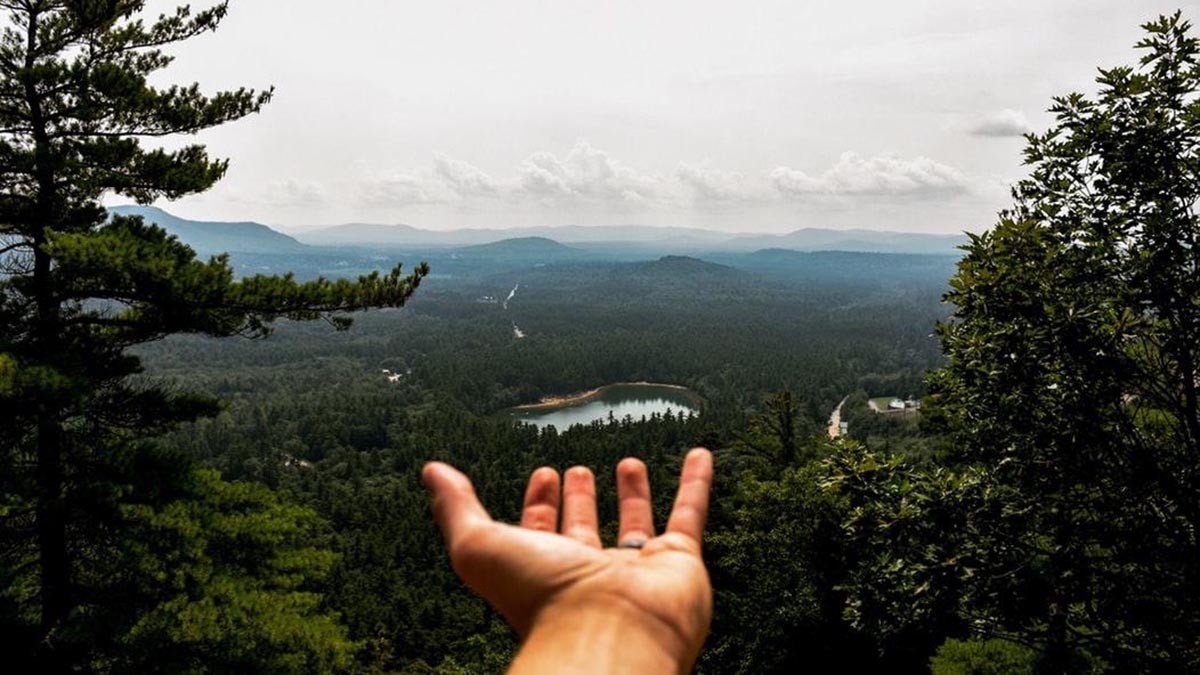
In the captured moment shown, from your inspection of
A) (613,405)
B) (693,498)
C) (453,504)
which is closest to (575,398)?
(613,405)

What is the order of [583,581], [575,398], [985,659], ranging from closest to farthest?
[583,581]
[985,659]
[575,398]

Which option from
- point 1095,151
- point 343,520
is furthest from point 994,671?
point 343,520

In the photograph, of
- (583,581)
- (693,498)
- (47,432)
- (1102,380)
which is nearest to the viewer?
(583,581)

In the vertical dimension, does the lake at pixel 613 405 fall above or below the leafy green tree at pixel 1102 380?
below

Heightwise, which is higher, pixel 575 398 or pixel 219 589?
pixel 219 589

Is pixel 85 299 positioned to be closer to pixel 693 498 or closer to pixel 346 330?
pixel 346 330

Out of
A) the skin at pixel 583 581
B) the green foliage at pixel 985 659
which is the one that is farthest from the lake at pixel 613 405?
the skin at pixel 583 581

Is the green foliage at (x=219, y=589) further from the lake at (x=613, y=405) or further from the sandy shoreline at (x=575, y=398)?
the sandy shoreline at (x=575, y=398)
